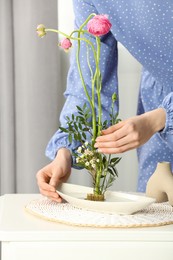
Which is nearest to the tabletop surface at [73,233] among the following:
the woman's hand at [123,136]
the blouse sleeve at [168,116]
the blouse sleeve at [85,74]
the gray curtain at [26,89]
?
the woman's hand at [123,136]

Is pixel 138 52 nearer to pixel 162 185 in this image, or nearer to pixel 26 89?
pixel 162 185

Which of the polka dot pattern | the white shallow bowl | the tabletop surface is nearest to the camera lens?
the tabletop surface

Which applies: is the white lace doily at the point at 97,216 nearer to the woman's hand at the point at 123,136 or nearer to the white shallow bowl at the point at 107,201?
the white shallow bowl at the point at 107,201

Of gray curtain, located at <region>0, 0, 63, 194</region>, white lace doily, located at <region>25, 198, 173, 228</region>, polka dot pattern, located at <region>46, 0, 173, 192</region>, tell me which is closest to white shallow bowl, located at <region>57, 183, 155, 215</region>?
white lace doily, located at <region>25, 198, 173, 228</region>

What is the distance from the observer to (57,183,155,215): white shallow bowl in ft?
3.53

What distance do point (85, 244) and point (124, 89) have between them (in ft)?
4.26

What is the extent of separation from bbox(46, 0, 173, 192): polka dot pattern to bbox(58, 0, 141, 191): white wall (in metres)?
0.54

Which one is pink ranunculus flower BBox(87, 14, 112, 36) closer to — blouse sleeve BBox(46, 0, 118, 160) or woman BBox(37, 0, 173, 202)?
woman BBox(37, 0, 173, 202)

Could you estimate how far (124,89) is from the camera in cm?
221

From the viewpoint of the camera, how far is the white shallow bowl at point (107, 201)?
3.53 ft

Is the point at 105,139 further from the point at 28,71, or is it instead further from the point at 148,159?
the point at 28,71

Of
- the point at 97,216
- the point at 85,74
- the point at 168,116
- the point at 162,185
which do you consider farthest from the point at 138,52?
the point at 97,216

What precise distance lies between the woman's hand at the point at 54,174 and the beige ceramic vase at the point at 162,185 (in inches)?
7.3

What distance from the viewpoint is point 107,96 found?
60.9 inches
